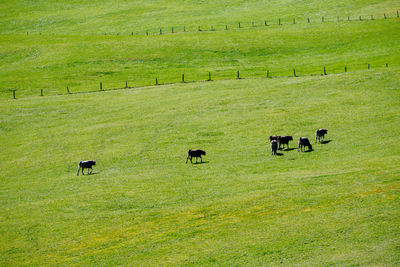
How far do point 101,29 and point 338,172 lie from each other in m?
92.1

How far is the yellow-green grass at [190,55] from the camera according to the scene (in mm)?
72750

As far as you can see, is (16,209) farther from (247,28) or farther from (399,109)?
(247,28)

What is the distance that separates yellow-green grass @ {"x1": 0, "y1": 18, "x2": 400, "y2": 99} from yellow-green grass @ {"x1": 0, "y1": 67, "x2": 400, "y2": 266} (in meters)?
14.9

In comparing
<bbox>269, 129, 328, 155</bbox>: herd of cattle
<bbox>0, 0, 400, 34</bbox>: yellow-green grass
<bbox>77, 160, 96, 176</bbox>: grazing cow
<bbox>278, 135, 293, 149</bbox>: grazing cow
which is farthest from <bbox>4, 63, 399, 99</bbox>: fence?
<bbox>0, 0, 400, 34</bbox>: yellow-green grass

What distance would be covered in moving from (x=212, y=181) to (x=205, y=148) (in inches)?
345

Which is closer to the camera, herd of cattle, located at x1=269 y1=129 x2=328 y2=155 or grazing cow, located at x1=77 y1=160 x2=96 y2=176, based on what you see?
herd of cattle, located at x1=269 y1=129 x2=328 y2=155

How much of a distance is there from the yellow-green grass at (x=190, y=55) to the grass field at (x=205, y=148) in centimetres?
37

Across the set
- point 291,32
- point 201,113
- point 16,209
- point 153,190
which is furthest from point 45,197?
point 291,32

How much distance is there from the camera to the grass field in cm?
2239

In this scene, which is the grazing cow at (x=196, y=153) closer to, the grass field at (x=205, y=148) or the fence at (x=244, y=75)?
the grass field at (x=205, y=148)

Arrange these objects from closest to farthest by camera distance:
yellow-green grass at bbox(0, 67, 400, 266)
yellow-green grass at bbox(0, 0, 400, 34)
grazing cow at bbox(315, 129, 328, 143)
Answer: yellow-green grass at bbox(0, 67, 400, 266)
grazing cow at bbox(315, 129, 328, 143)
yellow-green grass at bbox(0, 0, 400, 34)

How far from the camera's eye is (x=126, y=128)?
48500 millimetres

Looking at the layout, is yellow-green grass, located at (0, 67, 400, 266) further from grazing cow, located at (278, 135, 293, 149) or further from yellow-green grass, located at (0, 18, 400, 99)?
yellow-green grass, located at (0, 18, 400, 99)

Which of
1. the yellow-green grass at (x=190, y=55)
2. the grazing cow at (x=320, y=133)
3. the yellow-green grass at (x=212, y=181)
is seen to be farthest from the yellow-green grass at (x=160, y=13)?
the grazing cow at (x=320, y=133)
